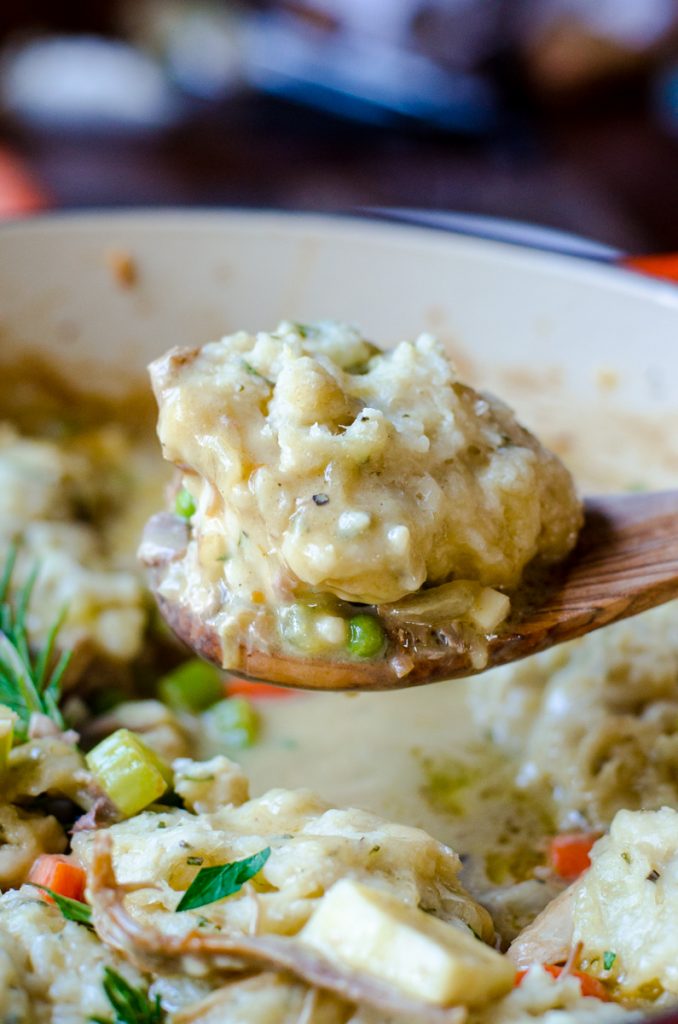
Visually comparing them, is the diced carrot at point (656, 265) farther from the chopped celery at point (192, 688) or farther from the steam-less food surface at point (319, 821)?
the chopped celery at point (192, 688)

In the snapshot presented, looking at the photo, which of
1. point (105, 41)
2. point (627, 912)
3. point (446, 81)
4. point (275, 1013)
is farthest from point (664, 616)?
point (105, 41)

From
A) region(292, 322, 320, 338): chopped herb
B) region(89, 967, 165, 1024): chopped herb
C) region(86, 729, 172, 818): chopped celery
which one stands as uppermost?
region(292, 322, 320, 338): chopped herb

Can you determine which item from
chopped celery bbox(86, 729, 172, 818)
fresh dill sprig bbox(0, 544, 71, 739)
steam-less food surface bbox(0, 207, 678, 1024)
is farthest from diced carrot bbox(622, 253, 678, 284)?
chopped celery bbox(86, 729, 172, 818)

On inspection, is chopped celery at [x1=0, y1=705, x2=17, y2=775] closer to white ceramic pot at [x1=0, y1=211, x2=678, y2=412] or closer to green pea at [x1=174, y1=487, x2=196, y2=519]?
green pea at [x1=174, y1=487, x2=196, y2=519]

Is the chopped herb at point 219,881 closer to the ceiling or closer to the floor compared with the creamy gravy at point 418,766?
closer to the ceiling

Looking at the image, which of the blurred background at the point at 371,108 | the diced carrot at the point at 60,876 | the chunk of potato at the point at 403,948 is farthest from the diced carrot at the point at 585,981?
the blurred background at the point at 371,108

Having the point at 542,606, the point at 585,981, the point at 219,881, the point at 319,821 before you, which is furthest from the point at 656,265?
the point at 219,881
